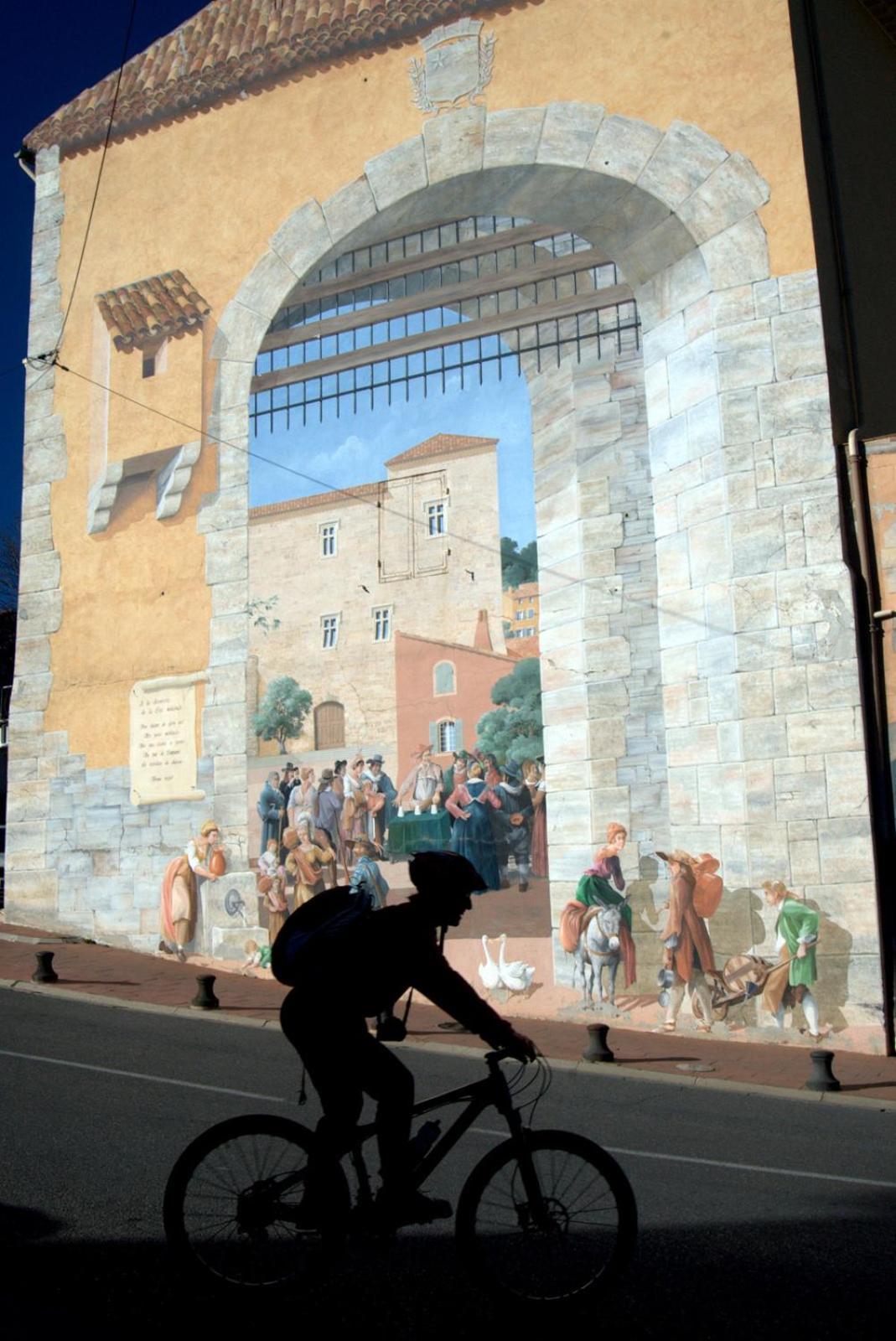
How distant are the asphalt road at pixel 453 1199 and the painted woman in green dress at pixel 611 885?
331 centimetres

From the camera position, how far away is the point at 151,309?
1620 centimetres

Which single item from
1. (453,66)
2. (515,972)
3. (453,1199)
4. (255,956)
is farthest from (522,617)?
(453,1199)

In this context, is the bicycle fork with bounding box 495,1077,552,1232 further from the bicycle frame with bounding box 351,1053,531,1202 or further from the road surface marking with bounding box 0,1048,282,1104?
the road surface marking with bounding box 0,1048,282,1104

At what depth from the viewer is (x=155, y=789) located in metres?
15.3

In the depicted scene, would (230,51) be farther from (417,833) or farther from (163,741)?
(417,833)

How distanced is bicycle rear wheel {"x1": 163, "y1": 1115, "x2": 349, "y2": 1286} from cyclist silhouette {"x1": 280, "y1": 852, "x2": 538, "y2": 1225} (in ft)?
0.32

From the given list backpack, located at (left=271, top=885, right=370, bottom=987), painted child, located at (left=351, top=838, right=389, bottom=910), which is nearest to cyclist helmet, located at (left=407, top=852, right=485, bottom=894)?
backpack, located at (left=271, top=885, right=370, bottom=987)

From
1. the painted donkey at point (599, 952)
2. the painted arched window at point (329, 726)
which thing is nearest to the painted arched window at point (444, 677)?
the painted arched window at point (329, 726)

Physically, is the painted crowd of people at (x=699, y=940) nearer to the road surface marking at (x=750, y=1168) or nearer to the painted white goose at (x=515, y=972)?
the painted white goose at (x=515, y=972)

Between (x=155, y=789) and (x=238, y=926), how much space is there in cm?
202

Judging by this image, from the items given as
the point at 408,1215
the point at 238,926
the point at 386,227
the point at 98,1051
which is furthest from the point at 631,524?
the point at 408,1215

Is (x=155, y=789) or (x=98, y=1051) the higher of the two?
(x=155, y=789)

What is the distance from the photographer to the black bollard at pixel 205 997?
11.8m

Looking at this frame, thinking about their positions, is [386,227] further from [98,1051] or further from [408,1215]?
[408,1215]
